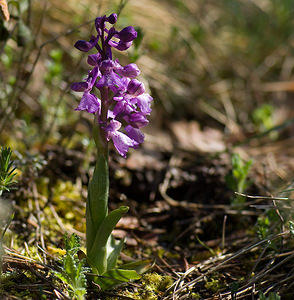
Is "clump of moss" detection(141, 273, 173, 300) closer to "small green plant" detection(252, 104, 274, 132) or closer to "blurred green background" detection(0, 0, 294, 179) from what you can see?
"blurred green background" detection(0, 0, 294, 179)

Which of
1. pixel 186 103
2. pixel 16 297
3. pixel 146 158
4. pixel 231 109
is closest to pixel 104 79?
pixel 16 297

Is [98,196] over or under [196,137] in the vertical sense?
over

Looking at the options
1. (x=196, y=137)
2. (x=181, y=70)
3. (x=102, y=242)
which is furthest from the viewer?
(x=181, y=70)

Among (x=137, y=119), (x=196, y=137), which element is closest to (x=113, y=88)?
(x=137, y=119)

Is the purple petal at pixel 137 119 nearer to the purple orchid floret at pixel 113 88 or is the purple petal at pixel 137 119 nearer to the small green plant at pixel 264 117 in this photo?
the purple orchid floret at pixel 113 88

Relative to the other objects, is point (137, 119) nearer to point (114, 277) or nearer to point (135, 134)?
point (135, 134)

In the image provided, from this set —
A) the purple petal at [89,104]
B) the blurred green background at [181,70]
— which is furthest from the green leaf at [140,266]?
the blurred green background at [181,70]

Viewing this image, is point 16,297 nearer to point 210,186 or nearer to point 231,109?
point 210,186

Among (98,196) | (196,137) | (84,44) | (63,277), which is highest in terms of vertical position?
(84,44)

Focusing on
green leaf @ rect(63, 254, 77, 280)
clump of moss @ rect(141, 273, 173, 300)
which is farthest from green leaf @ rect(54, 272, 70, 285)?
clump of moss @ rect(141, 273, 173, 300)
